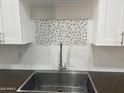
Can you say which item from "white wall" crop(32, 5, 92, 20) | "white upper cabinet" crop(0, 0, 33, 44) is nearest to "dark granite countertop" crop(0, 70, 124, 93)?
"white upper cabinet" crop(0, 0, 33, 44)

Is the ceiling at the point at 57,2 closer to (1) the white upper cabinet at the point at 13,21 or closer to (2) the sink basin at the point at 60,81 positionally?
(1) the white upper cabinet at the point at 13,21

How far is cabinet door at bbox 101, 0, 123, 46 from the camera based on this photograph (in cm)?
126

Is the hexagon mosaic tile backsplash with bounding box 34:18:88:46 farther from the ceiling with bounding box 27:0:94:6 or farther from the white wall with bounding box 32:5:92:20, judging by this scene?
the ceiling with bounding box 27:0:94:6

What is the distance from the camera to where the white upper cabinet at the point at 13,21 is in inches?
51.9

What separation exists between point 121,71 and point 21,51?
1.40 metres

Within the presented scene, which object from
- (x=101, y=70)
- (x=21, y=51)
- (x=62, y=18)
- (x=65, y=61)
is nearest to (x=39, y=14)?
(x=62, y=18)

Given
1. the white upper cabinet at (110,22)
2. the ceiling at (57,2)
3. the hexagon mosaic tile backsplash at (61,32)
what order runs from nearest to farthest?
the white upper cabinet at (110,22) → the ceiling at (57,2) → the hexagon mosaic tile backsplash at (61,32)

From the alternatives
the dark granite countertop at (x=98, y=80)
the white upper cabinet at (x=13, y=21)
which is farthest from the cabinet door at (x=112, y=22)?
the white upper cabinet at (x=13, y=21)

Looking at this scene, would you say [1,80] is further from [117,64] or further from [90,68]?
[117,64]

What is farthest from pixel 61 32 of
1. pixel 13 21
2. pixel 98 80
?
pixel 98 80

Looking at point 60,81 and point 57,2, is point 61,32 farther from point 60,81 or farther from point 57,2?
point 60,81

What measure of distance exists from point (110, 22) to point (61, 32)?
627mm

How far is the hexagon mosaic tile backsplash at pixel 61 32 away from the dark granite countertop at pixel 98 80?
0.46 meters

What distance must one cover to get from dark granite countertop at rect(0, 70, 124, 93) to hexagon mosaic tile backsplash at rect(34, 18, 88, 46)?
0.46 meters
